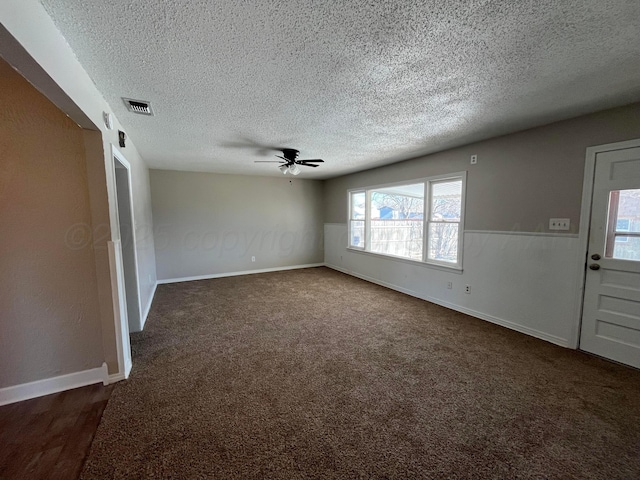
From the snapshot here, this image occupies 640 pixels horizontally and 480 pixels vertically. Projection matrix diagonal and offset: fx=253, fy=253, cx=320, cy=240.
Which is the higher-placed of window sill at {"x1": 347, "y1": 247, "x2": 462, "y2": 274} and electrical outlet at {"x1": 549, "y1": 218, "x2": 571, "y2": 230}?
electrical outlet at {"x1": 549, "y1": 218, "x2": 571, "y2": 230}

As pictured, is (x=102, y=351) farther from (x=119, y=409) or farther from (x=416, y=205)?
(x=416, y=205)

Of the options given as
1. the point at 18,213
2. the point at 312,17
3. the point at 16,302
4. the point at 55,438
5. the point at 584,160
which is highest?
the point at 312,17

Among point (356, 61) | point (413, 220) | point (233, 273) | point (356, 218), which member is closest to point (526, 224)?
point (413, 220)

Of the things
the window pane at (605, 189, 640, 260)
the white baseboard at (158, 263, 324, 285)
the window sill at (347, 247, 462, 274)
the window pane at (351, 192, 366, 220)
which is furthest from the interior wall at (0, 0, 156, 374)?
the window pane at (351, 192, 366, 220)

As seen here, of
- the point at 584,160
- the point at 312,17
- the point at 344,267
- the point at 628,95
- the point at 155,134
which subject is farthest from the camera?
the point at 344,267

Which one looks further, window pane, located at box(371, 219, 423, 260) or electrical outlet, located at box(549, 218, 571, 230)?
window pane, located at box(371, 219, 423, 260)

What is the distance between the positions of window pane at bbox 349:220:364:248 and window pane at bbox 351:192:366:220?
138 millimetres

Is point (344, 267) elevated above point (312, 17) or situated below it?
below

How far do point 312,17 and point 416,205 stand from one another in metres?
3.69

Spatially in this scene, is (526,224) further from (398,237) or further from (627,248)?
(398,237)

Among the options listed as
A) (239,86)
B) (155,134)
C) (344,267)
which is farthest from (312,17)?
(344,267)

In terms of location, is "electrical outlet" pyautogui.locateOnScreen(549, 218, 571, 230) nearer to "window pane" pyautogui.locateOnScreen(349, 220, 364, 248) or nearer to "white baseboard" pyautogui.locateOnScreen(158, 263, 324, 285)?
"window pane" pyautogui.locateOnScreen(349, 220, 364, 248)

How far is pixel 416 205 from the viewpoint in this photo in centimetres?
Answer: 449

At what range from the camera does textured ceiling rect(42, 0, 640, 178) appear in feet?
4.09
